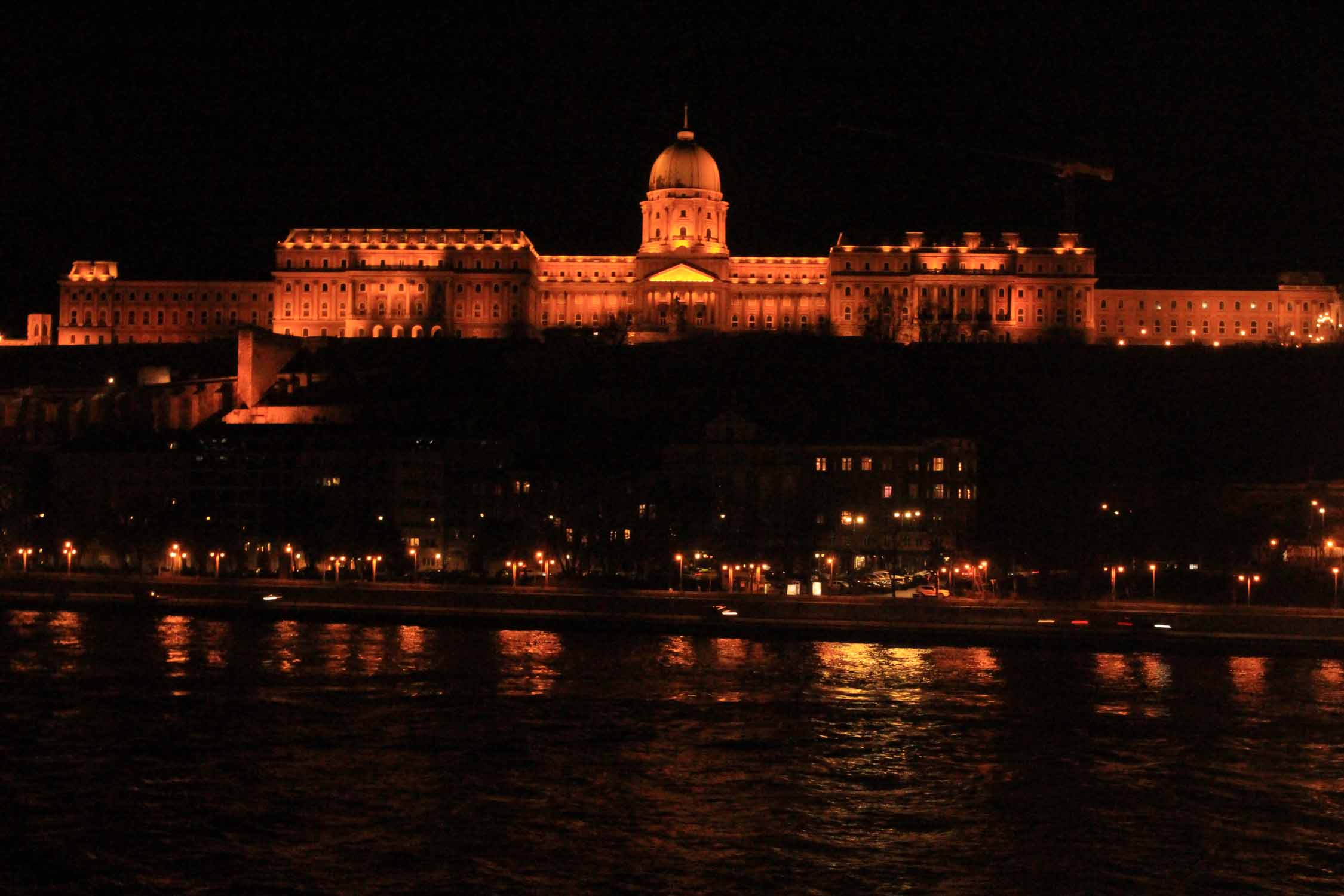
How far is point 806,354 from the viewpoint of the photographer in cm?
8019

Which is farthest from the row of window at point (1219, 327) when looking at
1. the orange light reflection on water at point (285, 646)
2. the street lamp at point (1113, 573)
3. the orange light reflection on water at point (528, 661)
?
the orange light reflection on water at point (285, 646)

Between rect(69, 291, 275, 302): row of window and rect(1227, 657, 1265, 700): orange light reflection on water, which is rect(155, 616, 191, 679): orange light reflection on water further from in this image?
rect(69, 291, 275, 302): row of window

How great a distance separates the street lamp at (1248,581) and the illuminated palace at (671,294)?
43137 mm

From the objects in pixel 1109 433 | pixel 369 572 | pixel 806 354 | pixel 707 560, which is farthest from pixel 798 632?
pixel 806 354

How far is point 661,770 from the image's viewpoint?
28.4 m

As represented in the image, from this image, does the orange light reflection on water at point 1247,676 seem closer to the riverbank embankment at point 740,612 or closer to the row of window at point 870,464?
the riverbank embankment at point 740,612

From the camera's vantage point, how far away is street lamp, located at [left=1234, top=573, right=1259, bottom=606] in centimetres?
4784

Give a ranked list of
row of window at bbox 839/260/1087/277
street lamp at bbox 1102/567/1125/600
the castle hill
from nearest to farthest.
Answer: street lamp at bbox 1102/567/1125/600 < the castle hill < row of window at bbox 839/260/1087/277

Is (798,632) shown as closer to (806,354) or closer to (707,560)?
(707,560)

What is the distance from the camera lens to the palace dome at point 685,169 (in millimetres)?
96875

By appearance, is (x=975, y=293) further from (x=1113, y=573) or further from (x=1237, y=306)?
(x=1113, y=573)

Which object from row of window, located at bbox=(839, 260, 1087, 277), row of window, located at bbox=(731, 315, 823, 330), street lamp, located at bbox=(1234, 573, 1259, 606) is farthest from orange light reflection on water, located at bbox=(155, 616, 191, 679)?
row of window, located at bbox=(839, 260, 1087, 277)

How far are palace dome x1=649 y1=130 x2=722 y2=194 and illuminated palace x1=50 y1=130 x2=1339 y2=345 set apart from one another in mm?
706

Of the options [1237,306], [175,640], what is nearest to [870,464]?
[175,640]
